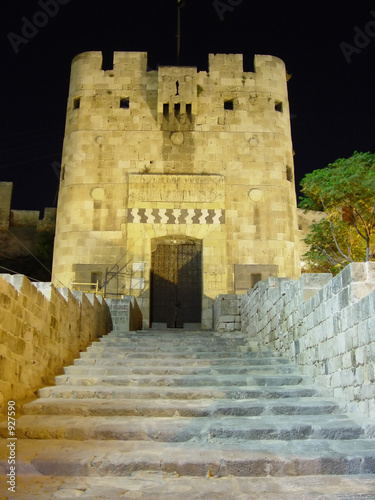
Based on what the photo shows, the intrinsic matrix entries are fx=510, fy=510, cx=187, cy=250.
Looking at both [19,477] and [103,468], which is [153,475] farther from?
[19,477]

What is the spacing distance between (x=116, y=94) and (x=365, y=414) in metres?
13.7

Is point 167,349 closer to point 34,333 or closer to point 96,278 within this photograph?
point 34,333

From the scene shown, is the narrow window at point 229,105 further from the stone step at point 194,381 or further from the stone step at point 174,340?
the stone step at point 194,381

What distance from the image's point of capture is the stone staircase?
3904 mm

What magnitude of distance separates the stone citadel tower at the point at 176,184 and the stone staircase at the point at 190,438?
8.04m

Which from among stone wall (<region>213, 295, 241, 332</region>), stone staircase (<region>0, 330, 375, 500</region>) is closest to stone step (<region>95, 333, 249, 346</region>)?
stone wall (<region>213, 295, 241, 332</region>)

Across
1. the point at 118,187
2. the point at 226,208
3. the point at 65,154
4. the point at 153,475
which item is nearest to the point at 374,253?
the point at 226,208

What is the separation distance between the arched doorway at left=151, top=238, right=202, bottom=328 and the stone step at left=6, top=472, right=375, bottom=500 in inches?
461

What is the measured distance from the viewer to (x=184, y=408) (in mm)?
5500

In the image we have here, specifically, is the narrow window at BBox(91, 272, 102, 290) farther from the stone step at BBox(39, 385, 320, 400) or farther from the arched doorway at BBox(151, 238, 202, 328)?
the stone step at BBox(39, 385, 320, 400)

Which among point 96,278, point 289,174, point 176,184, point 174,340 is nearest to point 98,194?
point 176,184

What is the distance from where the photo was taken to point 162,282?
16125 millimetres

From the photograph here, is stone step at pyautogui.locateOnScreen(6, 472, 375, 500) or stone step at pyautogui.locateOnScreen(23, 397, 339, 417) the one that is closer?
stone step at pyautogui.locateOnScreen(6, 472, 375, 500)

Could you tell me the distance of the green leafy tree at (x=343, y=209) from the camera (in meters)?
17.1
